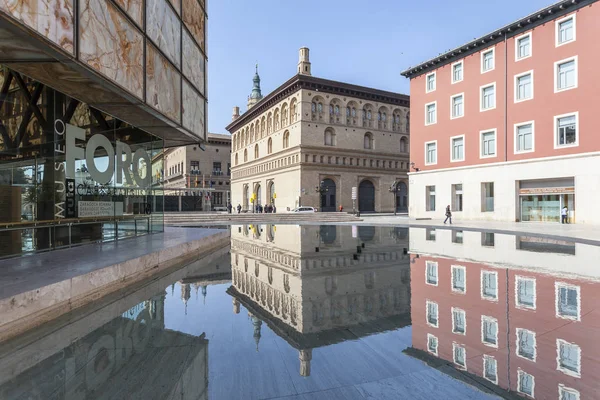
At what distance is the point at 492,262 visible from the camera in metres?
9.20

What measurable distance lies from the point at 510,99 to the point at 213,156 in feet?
219

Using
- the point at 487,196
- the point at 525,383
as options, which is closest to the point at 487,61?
the point at 487,196

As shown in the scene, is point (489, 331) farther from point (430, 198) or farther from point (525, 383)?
point (430, 198)

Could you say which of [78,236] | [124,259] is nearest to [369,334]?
[124,259]

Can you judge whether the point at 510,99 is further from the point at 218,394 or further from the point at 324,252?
the point at 218,394

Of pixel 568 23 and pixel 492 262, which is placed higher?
pixel 568 23

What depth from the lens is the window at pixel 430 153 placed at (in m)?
34.2

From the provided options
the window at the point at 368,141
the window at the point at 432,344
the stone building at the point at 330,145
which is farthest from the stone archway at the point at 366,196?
the window at the point at 432,344

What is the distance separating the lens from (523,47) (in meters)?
27.1

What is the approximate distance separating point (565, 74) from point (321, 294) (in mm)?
28207

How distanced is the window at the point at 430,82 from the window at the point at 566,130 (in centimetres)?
1229

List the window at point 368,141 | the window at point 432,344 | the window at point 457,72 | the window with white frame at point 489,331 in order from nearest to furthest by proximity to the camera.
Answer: the window at point 432,344 → the window with white frame at point 489,331 → the window at point 457,72 → the window at point 368,141

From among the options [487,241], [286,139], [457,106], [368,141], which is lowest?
[487,241]

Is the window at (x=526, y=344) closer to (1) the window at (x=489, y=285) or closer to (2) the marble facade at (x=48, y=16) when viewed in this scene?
(1) the window at (x=489, y=285)
